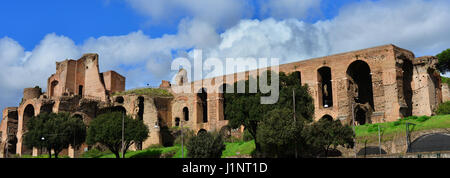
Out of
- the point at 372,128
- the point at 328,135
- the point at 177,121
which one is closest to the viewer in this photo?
the point at 328,135

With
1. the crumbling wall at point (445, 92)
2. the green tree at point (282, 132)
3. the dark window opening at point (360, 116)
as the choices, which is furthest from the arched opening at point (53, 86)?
the crumbling wall at point (445, 92)

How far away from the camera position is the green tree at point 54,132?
43.8 metres

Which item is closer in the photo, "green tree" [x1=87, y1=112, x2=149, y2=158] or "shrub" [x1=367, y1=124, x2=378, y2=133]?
"shrub" [x1=367, y1=124, x2=378, y2=133]

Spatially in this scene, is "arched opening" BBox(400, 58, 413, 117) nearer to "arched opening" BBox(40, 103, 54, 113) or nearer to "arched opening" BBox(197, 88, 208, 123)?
"arched opening" BBox(197, 88, 208, 123)

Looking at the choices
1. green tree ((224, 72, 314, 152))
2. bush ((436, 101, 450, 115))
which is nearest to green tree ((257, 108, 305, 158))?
green tree ((224, 72, 314, 152))

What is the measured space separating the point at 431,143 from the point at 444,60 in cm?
2433

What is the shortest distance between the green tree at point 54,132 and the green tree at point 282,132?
22340mm

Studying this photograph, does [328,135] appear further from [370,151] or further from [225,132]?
[225,132]

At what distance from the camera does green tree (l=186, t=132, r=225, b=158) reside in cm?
3136

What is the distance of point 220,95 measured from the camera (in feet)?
172

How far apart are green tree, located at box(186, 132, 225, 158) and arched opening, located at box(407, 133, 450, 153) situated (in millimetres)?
13419

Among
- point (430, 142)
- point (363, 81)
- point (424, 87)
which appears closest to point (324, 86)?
point (363, 81)

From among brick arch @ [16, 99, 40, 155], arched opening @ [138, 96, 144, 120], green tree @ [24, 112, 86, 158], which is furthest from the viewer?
arched opening @ [138, 96, 144, 120]
